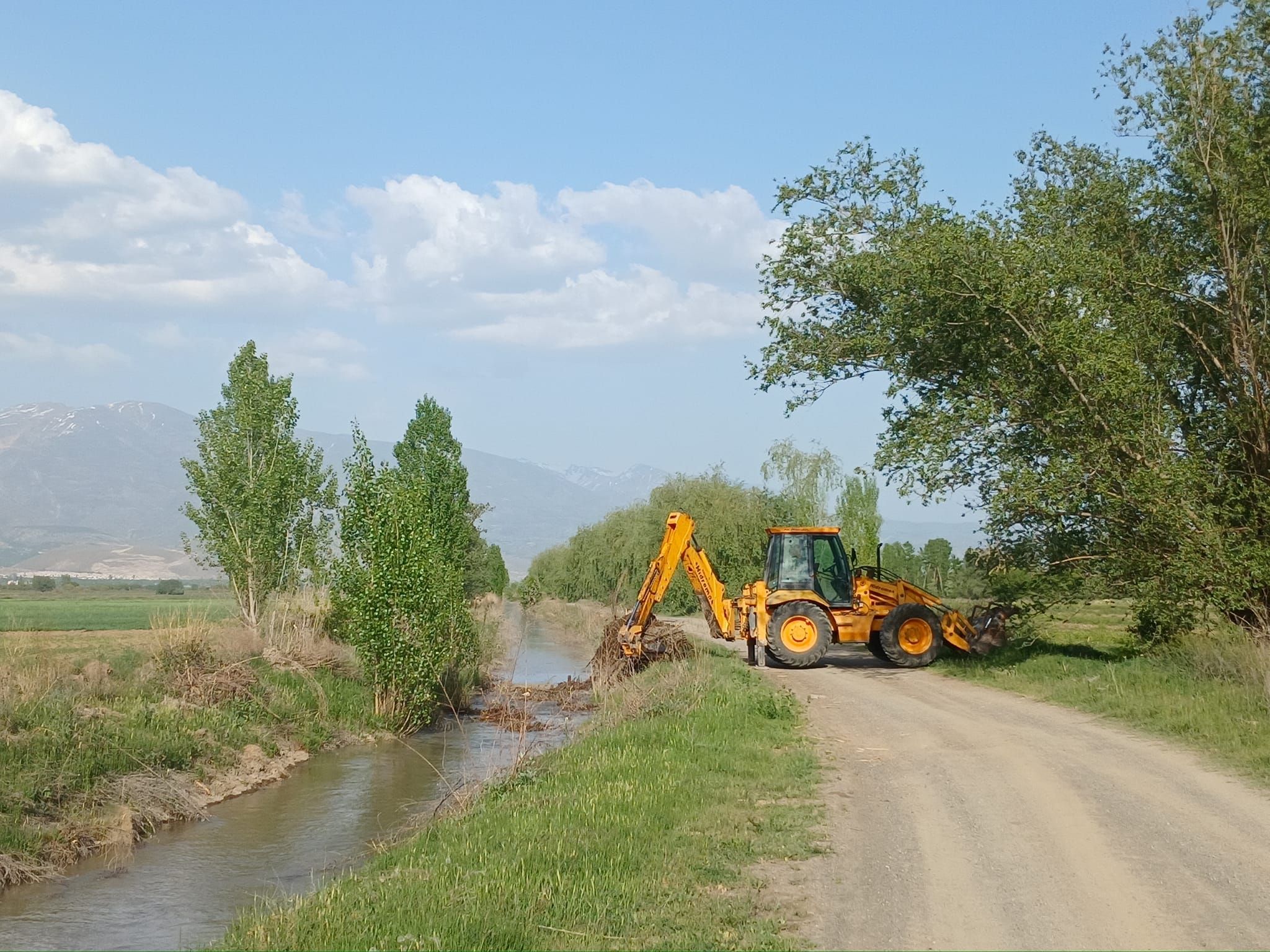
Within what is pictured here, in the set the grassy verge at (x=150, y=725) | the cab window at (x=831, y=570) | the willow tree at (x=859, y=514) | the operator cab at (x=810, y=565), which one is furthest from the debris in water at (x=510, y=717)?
the willow tree at (x=859, y=514)

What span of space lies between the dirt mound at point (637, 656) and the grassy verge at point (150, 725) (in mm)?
5186

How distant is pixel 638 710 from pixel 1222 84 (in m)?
14.1

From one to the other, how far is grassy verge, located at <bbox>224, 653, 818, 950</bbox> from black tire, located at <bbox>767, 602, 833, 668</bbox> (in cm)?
853

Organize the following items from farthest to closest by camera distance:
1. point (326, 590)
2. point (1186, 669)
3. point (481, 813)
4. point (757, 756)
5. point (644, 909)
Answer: point (326, 590) → point (1186, 669) → point (757, 756) → point (481, 813) → point (644, 909)

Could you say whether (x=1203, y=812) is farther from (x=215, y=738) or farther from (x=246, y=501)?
(x=246, y=501)

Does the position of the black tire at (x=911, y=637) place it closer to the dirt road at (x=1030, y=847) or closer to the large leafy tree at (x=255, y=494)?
the dirt road at (x=1030, y=847)

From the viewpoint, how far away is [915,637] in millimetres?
23156

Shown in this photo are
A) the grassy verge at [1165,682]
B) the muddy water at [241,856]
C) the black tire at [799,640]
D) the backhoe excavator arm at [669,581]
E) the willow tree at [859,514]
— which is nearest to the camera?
the muddy water at [241,856]

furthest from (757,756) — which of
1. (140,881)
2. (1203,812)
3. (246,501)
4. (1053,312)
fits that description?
(246,501)

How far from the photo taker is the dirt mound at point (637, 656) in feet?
81.1

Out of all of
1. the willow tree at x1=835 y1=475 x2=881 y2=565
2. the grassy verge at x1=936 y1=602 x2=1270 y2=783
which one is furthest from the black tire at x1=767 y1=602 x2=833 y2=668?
the willow tree at x1=835 y1=475 x2=881 y2=565

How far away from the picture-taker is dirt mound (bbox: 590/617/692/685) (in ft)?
81.1

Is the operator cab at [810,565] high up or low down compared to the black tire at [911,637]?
up

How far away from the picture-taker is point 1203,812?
9828 mm
